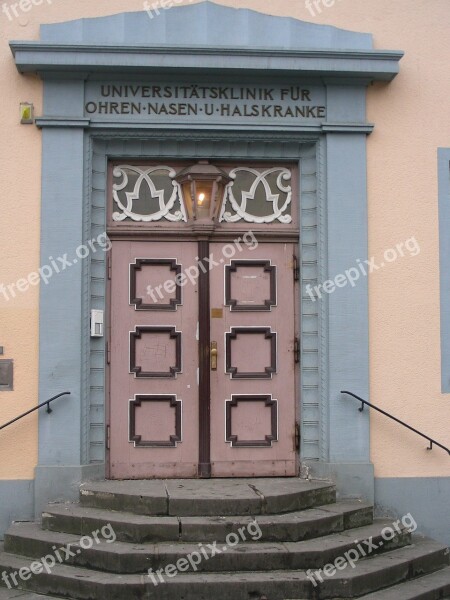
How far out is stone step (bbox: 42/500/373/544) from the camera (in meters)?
6.68

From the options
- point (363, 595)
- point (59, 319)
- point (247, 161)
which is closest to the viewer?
point (363, 595)

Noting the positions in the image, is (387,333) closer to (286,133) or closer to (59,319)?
(286,133)

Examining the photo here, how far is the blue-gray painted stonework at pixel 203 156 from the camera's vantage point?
301 inches

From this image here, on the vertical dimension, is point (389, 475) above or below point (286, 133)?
below

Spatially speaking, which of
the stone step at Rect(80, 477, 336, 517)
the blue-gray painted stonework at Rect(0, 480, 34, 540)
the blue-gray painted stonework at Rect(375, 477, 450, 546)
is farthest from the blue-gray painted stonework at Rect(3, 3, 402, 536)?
the stone step at Rect(80, 477, 336, 517)

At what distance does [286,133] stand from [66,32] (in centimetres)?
→ 221

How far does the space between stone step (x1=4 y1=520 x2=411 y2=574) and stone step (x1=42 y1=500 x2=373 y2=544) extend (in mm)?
65

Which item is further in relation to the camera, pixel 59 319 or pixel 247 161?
pixel 247 161

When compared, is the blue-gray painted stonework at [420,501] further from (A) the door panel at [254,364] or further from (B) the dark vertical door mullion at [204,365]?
(B) the dark vertical door mullion at [204,365]

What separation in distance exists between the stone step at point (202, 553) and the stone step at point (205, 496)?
0.31 metres

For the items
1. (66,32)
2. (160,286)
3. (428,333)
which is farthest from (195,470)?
(66,32)

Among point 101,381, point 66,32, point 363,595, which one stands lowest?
point 363,595

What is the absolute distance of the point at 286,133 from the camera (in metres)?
8.05

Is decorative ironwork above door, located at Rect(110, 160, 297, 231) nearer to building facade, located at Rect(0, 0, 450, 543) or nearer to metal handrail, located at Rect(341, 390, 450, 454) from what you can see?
building facade, located at Rect(0, 0, 450, 543)
